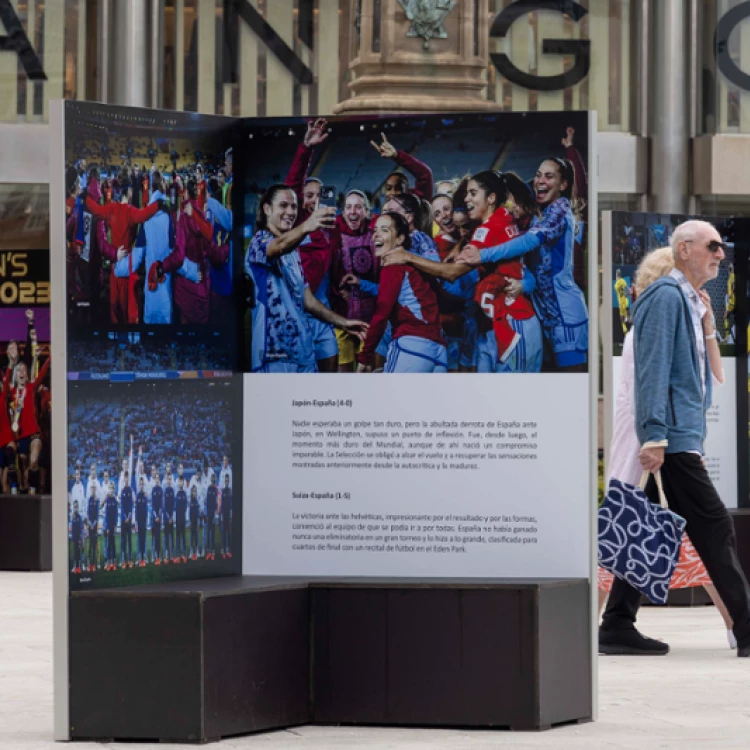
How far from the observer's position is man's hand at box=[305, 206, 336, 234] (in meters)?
6.61

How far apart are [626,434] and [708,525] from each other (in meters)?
0.90

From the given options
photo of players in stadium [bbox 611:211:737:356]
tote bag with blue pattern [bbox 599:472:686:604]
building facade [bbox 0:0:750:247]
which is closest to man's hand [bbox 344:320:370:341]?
tote bag with blue pattern [bbox 599:472:686:604]

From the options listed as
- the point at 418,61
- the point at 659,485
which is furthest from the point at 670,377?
the point at 418,61

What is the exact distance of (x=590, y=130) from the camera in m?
6.48

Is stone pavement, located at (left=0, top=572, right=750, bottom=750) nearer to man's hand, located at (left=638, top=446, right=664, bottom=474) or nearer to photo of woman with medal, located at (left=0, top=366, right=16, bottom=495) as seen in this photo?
man's hand, located at (left=638, top=446, right=664, bottom=474)

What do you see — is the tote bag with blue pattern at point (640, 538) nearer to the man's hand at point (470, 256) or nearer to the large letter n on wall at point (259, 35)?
the man's hand at point (470, 256)

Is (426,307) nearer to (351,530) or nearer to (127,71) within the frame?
(351,530)

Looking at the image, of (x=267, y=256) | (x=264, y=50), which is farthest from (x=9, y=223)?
(x=267, y=256)

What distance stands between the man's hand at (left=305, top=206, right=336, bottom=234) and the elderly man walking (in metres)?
2.14

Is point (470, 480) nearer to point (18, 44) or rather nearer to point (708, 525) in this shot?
point (708, 525)

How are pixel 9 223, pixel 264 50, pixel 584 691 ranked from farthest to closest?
pixel 264 50
pixel 9 223
pixel 584 691

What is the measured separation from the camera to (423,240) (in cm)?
655

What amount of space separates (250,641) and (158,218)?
140cm

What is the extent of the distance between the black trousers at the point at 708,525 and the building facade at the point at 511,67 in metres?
15.4
